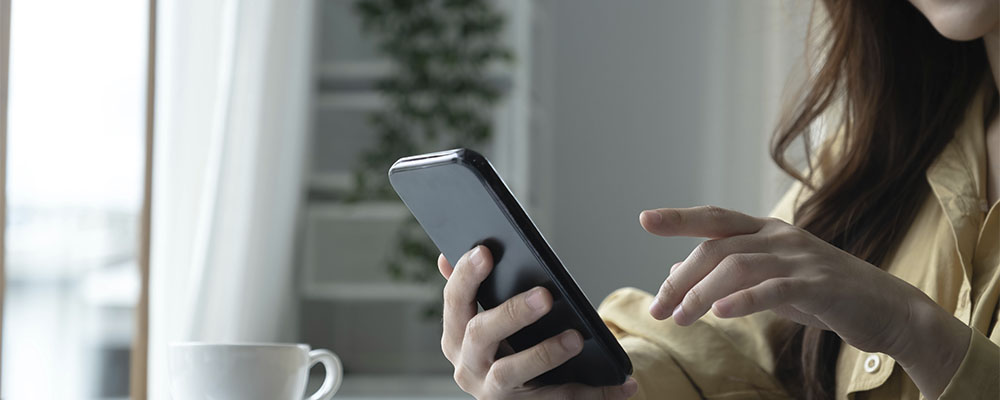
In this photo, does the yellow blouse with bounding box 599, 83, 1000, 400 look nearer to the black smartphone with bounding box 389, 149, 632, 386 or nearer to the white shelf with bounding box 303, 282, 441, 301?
the black smartphone with bounding box 389, 149, 632, 386

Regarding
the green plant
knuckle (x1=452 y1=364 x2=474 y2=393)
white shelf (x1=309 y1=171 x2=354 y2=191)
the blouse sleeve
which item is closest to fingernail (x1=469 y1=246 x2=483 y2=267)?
knuckle (x1=452 y1=364 x2=474 y2=393)

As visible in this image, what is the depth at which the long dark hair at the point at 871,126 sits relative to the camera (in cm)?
89

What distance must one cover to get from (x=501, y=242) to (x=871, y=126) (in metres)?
0.50

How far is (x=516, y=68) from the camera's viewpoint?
2988 mm

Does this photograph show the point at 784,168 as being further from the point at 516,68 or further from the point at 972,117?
the point at 516,68

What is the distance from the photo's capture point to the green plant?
2.94 metres

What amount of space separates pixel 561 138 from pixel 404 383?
3.90ft

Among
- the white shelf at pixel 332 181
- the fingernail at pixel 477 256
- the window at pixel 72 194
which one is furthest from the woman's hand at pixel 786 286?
the white shelf at pixel 332 181

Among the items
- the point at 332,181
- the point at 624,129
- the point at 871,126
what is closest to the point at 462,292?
the point at 871,126

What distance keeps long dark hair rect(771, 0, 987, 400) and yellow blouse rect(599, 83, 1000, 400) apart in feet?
0.06

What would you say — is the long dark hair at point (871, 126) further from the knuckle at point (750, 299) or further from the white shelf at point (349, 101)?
the white shelf at point (349, 101)

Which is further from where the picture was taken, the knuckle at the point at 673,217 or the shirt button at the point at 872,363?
the shirt button at the point at 872,363

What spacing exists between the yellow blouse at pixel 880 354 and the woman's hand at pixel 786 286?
205 mm

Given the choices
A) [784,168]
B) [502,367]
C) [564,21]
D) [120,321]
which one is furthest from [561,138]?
[502,367]
